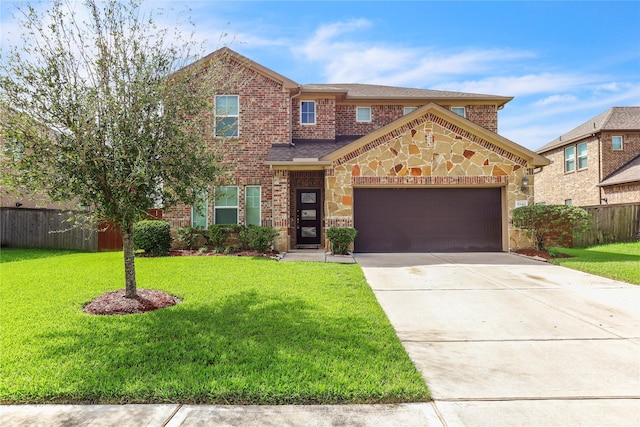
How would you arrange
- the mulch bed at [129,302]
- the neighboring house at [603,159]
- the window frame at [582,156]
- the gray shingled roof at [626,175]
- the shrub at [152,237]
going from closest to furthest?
the mulch bed at [129,302] → the shrub at [152,237] → the gray shingled roof at [626,175] → the neighboring house at [603,159] → the window frame at [582,156]

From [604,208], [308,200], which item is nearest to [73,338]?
[308,200]

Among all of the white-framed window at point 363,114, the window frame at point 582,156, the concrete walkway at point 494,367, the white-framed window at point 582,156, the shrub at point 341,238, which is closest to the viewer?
the concrete walkway at point 494,367

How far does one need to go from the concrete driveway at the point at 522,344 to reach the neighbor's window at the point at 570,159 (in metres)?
17.2

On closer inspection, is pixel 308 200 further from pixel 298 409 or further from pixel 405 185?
pixel 298 409

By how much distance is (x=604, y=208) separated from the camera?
15.5m

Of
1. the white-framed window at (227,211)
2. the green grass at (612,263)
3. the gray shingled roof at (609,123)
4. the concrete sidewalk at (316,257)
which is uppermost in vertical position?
the gray shingled roof at (609,123)

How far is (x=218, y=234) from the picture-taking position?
12680mm

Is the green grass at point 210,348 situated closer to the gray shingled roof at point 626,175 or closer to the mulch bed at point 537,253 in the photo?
the mulch bed at point 537,253

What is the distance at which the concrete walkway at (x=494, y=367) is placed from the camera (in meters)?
2.80

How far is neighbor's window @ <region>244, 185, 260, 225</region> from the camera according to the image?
44.3 feet

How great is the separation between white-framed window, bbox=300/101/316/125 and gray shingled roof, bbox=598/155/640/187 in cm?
1595

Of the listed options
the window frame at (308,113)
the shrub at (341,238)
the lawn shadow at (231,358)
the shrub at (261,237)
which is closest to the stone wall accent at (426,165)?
the shrub at (341,238)

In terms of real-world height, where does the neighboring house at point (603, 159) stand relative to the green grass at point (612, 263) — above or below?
above

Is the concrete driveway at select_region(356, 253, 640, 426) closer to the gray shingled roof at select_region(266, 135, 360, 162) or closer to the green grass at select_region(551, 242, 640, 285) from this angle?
the green grass at select_region(551, 242, 640, 285)
